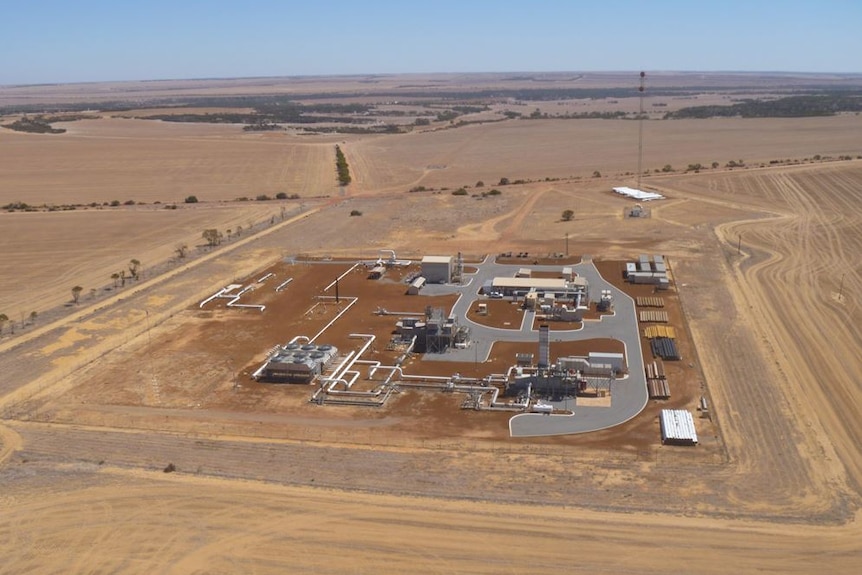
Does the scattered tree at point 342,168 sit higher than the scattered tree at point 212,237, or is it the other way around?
the scattered tree at point 342,168

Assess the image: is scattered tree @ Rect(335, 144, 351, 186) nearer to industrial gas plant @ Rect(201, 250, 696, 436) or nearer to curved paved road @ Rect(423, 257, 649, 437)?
curved paved road @ Rect(423, 257, 649, 437)

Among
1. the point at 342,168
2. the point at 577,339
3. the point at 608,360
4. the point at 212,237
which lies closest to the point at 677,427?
the point at 608,360

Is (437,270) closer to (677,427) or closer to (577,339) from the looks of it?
(577,339)

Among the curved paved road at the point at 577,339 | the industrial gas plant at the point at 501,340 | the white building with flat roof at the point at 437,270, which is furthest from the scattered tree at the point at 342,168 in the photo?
the white building with flat roof at the point at 437,270

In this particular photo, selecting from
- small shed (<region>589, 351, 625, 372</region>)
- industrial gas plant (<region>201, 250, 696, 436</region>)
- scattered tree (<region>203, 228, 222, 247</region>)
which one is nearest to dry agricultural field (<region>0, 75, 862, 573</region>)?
industrial gas plant (<region>201, 250, 696, 436</region>)

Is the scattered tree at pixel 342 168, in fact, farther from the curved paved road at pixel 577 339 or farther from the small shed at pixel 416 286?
the small shed at pixel 416 286
